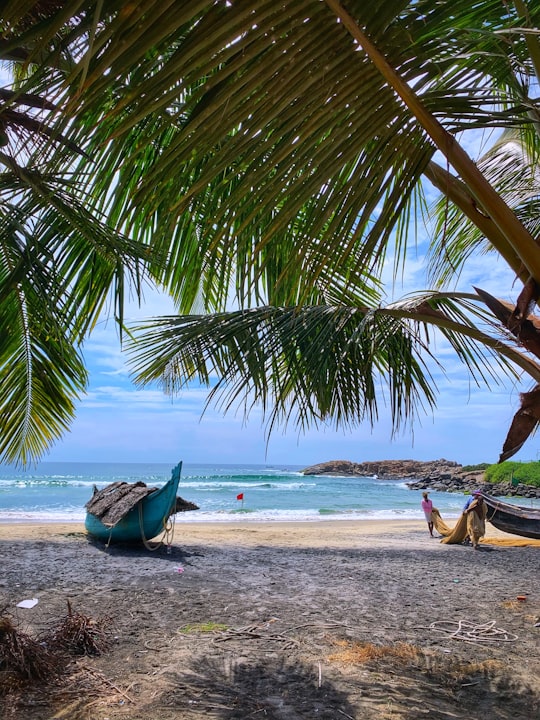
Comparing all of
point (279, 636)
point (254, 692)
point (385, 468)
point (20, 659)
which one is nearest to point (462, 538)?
point (279, 636)

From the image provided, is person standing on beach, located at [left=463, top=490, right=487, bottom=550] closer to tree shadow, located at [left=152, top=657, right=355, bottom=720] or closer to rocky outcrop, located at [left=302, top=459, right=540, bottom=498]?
tree shadow, located at [left=152, top=657, right=355, bottom=720]

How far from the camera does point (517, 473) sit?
38.6 metres

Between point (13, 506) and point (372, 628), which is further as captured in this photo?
point (13, 506)

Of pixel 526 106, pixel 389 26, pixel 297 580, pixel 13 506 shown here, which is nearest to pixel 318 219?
pixel 389 26

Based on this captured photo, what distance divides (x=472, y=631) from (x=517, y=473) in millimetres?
36996

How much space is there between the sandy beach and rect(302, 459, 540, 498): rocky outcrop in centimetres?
3285

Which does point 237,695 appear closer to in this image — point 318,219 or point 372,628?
point 372,628

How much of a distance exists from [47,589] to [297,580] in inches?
117

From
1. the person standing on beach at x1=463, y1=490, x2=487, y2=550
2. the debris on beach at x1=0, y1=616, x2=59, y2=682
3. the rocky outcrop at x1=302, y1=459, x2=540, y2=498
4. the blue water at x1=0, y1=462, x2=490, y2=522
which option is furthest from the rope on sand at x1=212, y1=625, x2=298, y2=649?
the rocky outcrop at x1=302, y1=459, x2=540, y2=498

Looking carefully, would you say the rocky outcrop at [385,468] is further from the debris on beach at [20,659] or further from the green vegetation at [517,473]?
the debris on beach at [20,659]

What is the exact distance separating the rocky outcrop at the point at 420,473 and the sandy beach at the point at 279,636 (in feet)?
108

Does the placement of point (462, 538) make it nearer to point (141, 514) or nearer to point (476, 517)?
point (476, 517)

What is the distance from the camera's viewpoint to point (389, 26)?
3.96ft

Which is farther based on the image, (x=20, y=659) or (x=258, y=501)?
(x=258, y=501)
